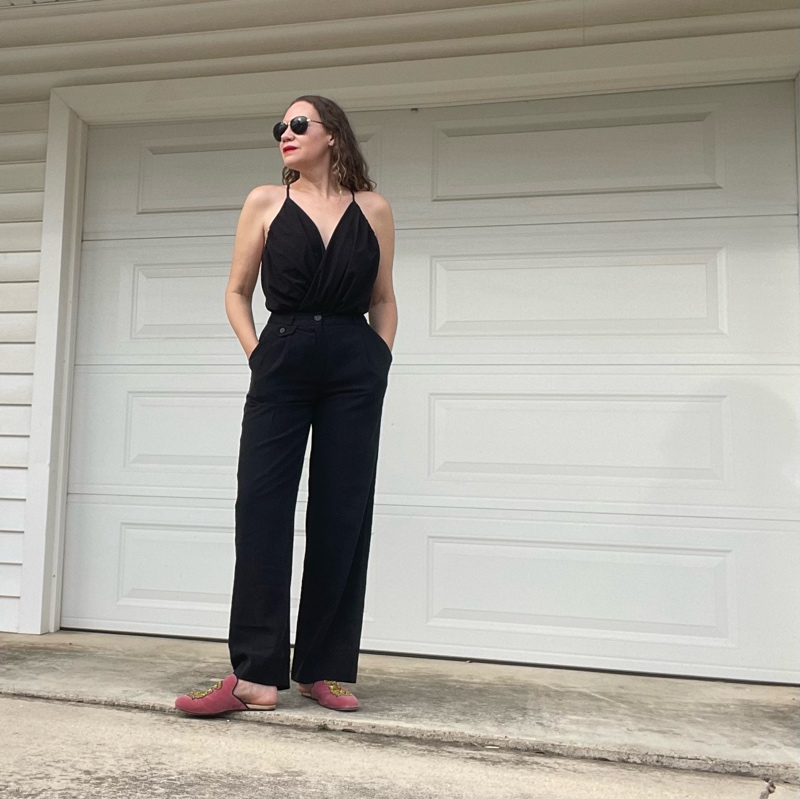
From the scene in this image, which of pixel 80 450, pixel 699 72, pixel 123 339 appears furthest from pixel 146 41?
pixel 699 72

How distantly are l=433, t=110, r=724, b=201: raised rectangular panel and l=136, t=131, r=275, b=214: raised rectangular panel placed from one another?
28.5 inches

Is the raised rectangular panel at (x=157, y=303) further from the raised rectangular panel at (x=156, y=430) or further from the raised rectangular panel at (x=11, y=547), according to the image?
the raised rectangular panel at (x=11, y=547)

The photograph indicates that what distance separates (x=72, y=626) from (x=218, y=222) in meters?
1.59

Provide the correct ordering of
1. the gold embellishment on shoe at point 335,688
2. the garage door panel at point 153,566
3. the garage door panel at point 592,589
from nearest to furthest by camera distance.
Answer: the gold embellishment on shoe at point 335,688
the garage door panel at point 592,589
the garage door panel at point 153,566

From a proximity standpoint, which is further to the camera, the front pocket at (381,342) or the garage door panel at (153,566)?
the garage door panel at (153,566)

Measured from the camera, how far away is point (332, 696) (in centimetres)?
197

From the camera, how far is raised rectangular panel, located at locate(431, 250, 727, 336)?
2.63 m

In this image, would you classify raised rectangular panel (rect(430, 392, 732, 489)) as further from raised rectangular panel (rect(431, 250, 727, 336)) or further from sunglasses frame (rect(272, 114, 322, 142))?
sunglasses frame (rect(272, 114, 322, 142))

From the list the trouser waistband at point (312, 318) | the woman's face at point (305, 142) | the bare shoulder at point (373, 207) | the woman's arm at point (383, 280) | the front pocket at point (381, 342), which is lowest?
the front pocket at point (381, 342)

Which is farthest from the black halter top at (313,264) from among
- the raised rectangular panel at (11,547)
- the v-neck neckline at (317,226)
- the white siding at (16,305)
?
the raised rectangular panel at (11,547)

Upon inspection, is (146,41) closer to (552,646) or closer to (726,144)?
(726,144)

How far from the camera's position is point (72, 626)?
116 inches

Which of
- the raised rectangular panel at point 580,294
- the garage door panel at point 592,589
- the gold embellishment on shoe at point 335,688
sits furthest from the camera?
the raised rectangular panel at point 580,294

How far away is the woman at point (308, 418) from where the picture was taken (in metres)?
1.94
